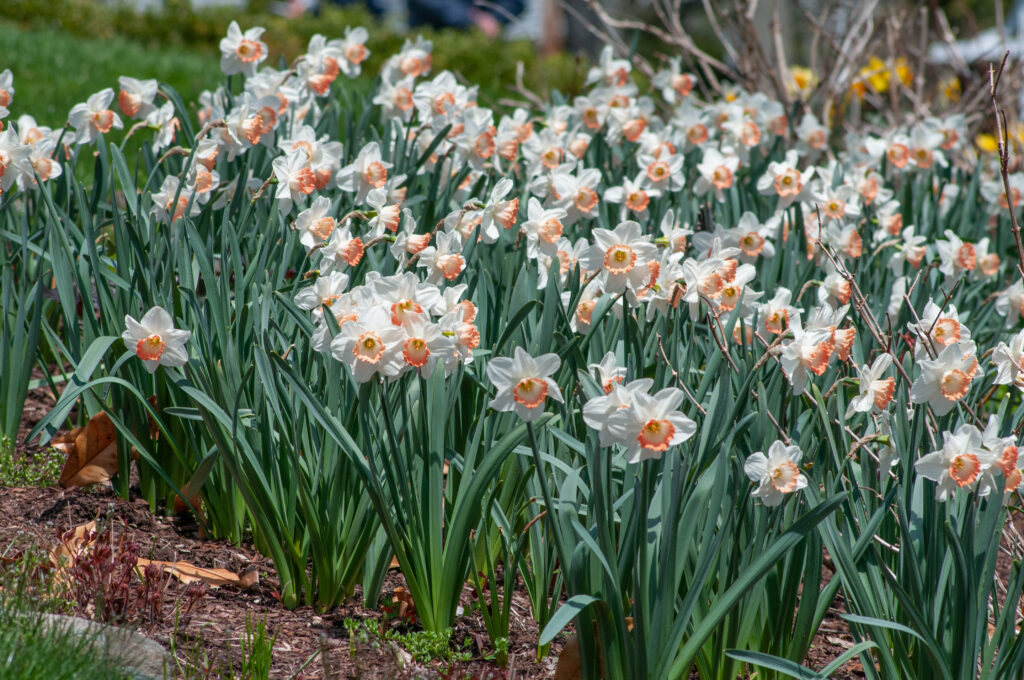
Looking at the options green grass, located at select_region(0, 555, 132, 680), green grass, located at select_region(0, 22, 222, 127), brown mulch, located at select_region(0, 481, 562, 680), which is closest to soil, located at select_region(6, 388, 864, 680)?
brown mulch, located at select_region(0, 481, 562, 680)

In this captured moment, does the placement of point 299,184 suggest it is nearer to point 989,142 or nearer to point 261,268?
point 261,268

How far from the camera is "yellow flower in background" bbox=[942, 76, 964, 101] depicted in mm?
5643

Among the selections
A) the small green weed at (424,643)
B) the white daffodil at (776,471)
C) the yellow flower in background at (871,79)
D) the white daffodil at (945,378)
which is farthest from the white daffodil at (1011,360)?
the yellow flower in background at (871,79)

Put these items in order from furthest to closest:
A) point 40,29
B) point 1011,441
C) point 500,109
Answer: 1. point 40,29
2. point 500,109
3. point 1011,441

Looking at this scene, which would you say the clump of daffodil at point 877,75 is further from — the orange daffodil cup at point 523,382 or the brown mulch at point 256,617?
the orange daffodil cup at point 523,382

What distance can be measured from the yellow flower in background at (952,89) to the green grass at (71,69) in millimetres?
4398

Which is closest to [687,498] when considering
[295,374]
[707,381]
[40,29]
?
[707,381]

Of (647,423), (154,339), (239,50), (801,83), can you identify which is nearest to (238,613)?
(154,339)

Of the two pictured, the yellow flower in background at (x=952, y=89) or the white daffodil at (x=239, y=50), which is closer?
the white daffodil at (x=239, y=50)

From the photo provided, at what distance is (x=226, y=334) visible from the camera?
204 centimetres

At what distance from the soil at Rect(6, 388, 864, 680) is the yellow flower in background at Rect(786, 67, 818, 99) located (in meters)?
3.66

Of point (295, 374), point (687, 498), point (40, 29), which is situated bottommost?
point (687, 498)

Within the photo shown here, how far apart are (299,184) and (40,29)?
7149 millimetres

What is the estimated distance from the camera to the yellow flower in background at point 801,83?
5417 millimetres
